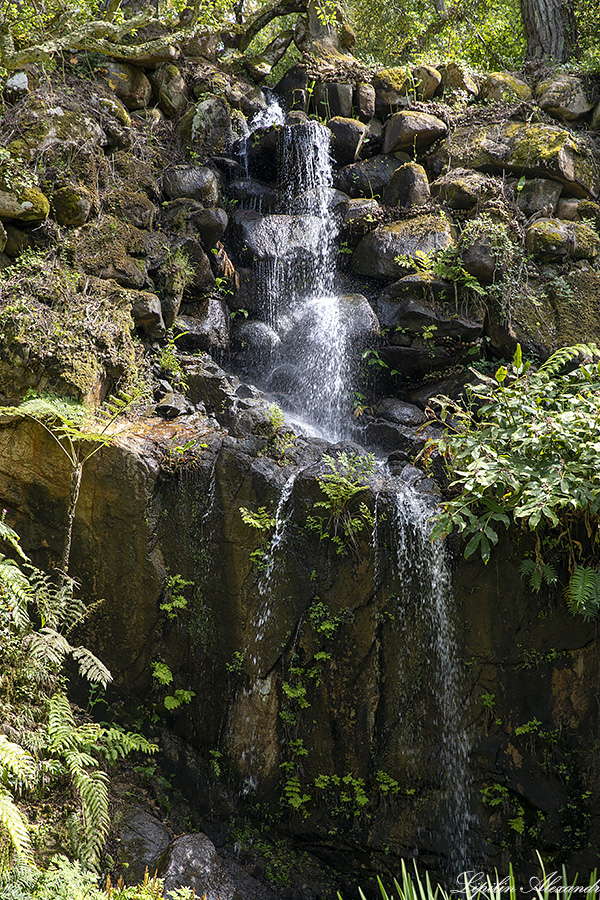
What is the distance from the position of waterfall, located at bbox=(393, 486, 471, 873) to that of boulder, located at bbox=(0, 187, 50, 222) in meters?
5.04

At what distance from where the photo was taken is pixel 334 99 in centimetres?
1056

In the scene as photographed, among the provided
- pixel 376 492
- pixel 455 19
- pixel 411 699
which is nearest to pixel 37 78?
pixel 376 492

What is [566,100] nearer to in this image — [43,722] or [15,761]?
[43,722]

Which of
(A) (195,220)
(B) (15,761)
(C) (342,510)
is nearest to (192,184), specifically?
(A) (195,220)

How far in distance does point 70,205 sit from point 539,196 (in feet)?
21.5

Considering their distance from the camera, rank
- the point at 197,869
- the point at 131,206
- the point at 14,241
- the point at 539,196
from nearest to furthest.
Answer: the point at 197,869 → the point at 14,241 → the point at 131,206 → the point at 539,196

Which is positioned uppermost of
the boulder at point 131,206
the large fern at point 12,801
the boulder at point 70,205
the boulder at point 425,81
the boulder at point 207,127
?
the boulder at point 425,81

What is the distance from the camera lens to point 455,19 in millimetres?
13445

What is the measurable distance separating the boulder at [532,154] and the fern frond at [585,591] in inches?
263

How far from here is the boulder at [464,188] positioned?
355 inches

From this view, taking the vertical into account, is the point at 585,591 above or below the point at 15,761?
above

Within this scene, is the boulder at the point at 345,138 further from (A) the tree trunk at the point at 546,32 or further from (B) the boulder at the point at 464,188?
(A) the tree trunk at the point at 546,32

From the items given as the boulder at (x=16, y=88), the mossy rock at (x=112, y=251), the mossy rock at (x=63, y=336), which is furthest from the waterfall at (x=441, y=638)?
the boulder at (x=16, y=88)

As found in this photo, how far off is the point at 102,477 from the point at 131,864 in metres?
3.21
